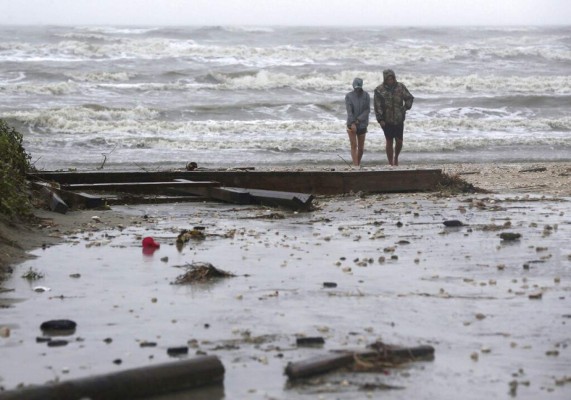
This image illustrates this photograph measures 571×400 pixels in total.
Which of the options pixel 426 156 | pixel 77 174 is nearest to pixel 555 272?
pixel 77 174

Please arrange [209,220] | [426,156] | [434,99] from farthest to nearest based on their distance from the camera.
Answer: [434,99] < [426,156] < [209,220]

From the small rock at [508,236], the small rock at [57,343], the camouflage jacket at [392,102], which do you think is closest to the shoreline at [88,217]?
the camouflage jacket at [392,102]

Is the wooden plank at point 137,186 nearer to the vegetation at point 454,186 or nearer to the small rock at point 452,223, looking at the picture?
the vegetation at point 454,186

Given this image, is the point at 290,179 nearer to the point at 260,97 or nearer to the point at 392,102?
the point at 392,102

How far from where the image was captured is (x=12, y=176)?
10.4 metres

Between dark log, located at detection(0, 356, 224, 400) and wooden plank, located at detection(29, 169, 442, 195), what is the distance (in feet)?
24.8

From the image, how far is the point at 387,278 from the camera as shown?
746cm

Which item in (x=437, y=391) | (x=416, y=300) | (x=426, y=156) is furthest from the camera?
(x=426, y=156)

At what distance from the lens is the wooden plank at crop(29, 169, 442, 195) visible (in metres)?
12.5

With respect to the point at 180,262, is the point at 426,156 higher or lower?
lower

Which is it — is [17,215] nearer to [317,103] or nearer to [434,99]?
[317,103]

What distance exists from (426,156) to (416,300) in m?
15.3

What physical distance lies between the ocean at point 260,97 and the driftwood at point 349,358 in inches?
552

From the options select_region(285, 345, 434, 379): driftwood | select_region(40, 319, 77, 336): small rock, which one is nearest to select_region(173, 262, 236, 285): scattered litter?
select_region(40, 319, 77, 336): small rock
